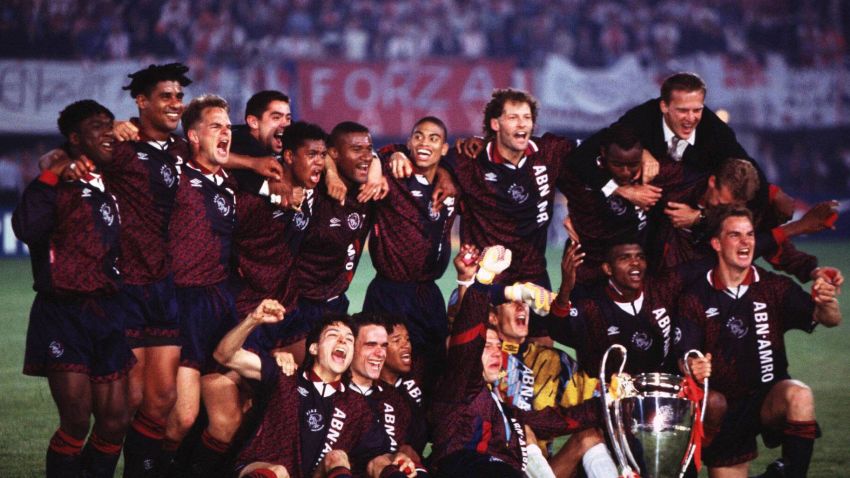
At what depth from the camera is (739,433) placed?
6.08 metres

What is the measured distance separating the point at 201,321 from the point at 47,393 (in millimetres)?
2423

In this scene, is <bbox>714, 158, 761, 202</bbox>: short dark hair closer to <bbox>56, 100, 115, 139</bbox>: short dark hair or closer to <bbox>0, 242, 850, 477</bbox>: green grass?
<bbox>0, 242, 850, 477</bbox>: green grass

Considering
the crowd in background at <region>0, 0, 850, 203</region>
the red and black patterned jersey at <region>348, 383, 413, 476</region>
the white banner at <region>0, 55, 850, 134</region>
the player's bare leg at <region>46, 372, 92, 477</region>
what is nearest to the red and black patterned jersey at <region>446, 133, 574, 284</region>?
the red and black patterned jersey at <region>348, 383, 413, 476</region>

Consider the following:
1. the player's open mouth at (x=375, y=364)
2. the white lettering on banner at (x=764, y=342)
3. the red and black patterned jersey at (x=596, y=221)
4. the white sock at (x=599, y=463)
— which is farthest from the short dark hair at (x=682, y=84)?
the player's open mouth at (x=375, y=364)

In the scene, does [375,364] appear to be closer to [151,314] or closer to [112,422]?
[151,314]

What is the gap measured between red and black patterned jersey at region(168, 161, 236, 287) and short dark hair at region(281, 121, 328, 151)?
41 cm

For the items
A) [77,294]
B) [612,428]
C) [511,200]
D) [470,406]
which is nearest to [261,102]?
[511,200]

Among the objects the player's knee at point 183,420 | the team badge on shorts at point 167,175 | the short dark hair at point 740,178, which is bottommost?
the player's knee at point 183,420

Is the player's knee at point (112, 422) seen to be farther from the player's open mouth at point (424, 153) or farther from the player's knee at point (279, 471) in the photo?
the player's open mouth at point (424, 153)

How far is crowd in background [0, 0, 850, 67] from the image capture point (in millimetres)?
17719

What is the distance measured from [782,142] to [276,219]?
47.4ft

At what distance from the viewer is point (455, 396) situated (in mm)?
5734

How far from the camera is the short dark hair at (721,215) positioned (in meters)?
6.20

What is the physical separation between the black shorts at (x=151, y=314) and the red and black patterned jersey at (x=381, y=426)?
90 centimetres
